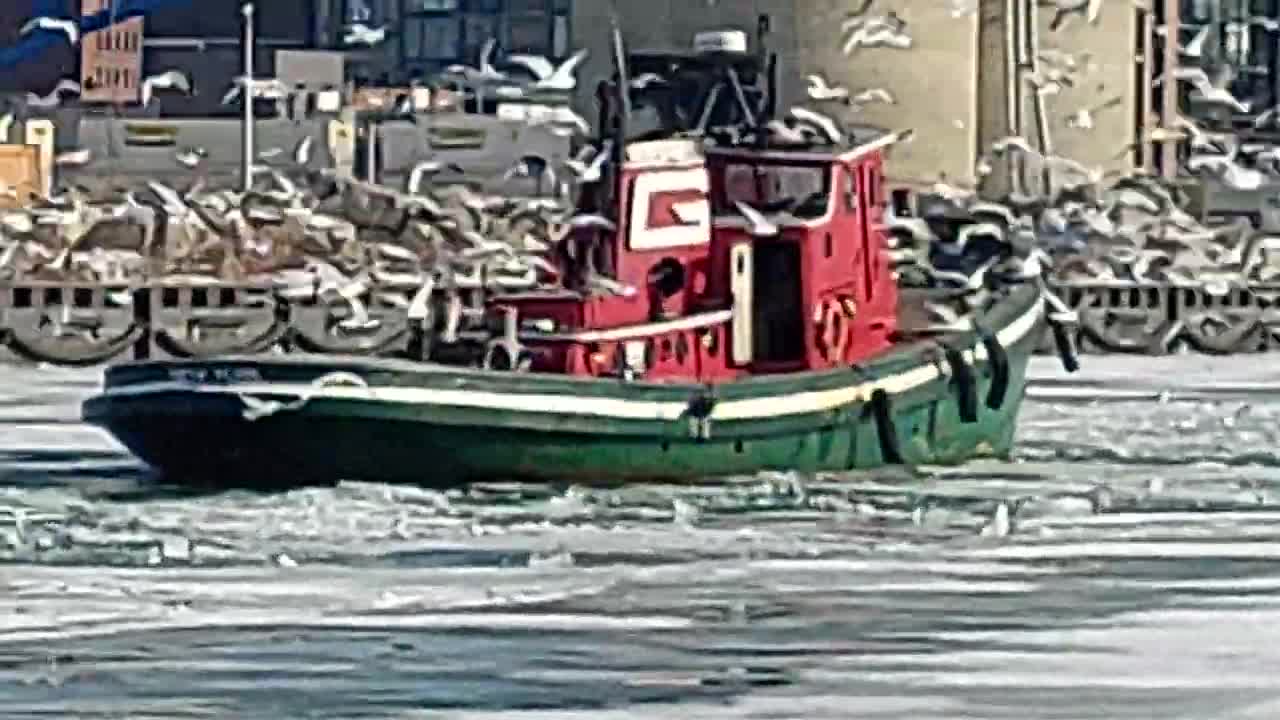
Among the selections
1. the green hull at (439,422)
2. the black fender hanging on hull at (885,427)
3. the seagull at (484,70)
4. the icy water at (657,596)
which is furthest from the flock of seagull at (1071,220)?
the icy water at (657,596)

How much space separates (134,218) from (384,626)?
3508 centimetres

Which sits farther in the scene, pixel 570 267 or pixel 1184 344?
pixel 1184 344

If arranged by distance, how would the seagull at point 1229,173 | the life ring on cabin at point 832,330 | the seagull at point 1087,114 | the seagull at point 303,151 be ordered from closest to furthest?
the life ring on cabin at point 832,330
the seagull at point 1229,173
the seagull at point 303,151
the seagull at point 1087,114

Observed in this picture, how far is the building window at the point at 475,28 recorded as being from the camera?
97.4m

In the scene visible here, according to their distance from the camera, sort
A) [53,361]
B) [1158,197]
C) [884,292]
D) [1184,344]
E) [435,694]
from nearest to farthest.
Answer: [435,694], [884,292], [53,361], [1184,344], [1158,197]

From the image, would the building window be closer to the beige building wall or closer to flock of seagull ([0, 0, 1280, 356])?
the beige building wall

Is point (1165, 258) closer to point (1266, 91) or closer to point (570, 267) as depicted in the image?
point (570, 267)

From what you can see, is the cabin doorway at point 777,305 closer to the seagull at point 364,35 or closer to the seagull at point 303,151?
the seagull at point 303,151

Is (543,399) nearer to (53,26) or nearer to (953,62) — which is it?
(53,26)

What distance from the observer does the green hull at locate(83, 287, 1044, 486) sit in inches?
787

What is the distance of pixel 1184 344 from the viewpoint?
41.2 meters

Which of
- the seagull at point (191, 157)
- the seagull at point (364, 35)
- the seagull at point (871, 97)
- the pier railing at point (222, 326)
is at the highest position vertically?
the seagull at point (364, 35)

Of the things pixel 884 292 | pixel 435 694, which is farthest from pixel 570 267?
pixel 435 694

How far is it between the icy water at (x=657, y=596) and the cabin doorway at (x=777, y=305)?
52.5 inches
